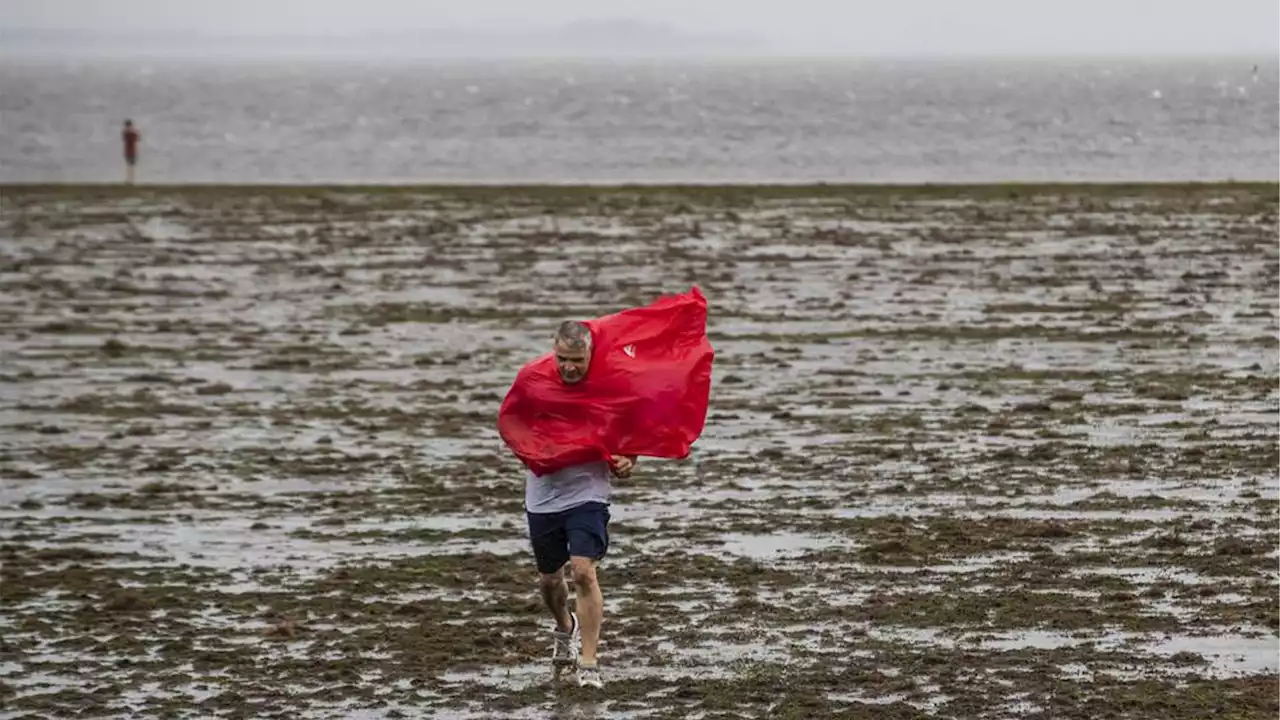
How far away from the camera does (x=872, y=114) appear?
128m

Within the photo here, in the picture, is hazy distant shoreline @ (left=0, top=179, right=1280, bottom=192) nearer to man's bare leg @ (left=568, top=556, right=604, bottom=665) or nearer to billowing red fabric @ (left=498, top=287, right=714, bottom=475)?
billowing red fabric @ (left=498, top=287, right=714, bottom=475)

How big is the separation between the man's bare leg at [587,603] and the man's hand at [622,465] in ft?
1.44

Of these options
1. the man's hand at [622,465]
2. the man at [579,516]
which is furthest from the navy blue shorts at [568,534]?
the man's hand at [622,465]

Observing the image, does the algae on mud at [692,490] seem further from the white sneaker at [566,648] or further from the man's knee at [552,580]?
the man's knee at [552,580]

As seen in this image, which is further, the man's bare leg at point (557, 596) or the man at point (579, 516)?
the man's bare leg at point (557, 596)

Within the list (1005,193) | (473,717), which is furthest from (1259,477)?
(1005,193)

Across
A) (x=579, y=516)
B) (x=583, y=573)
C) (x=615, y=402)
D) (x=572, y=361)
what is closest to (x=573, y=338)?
(x=572, y=361)

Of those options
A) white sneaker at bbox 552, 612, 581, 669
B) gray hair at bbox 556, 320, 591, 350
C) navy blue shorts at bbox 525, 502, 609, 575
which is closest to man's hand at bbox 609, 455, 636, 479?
navy blue shorts at bbox 525, 502, 609, 575

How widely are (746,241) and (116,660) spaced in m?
22.6

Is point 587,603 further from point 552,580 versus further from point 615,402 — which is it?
point 615,402

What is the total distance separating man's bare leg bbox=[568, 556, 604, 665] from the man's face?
872mm

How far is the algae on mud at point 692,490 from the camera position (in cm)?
1101

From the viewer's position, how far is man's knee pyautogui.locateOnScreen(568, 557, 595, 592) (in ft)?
35.5

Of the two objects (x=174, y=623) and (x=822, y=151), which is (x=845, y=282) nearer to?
(x=174, y=623)
